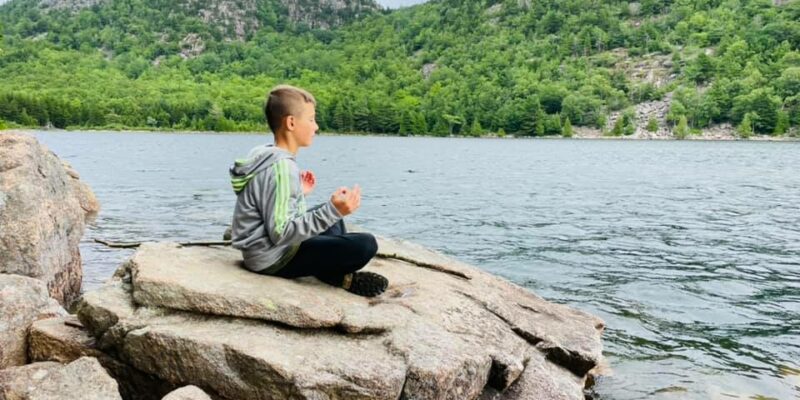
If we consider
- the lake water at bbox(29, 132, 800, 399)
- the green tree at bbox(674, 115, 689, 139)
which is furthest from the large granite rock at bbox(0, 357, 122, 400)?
the green tree at bbox(674, 115, 689, 139)

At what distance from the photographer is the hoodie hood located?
6.58 metres

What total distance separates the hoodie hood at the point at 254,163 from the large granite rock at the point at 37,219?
418cm

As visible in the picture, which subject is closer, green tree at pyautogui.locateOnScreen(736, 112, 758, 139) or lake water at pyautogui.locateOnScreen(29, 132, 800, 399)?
lake water at pyautogui.locateOnScreen(29, 132, 800, 399)

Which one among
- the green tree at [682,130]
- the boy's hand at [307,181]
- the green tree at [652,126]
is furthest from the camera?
the green tree at [652,126]

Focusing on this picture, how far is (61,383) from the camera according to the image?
203 inches

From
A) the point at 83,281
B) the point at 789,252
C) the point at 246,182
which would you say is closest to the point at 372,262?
the point at 246,182

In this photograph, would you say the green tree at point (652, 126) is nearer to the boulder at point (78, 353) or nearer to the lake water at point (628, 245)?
the lake water at point (628, 245)

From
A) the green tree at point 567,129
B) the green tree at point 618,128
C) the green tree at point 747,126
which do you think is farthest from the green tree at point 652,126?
the green tree at point 567,129

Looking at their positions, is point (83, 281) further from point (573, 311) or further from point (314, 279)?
point (573, 311)

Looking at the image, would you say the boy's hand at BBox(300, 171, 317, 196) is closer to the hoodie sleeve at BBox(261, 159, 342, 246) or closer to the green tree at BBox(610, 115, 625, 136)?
the hoodie sleeve at BBox(261, 159, 342, 246)

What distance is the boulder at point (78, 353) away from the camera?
5.98 m

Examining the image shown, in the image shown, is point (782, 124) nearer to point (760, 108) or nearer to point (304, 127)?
point (760, 108)

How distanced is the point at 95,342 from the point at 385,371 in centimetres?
289

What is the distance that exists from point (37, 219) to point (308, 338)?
18.4ft
